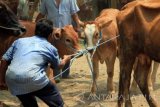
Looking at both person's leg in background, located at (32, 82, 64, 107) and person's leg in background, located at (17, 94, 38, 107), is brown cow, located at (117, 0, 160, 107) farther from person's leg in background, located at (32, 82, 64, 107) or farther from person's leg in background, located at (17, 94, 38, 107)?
person's leg in background, located at (17, 94, 38, 107)

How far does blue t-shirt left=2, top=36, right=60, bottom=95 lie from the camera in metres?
5.09

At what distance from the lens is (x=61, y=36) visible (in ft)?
24.4

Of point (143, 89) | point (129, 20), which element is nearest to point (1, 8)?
point (129, 20)

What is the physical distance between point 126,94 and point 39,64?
2.11 meters

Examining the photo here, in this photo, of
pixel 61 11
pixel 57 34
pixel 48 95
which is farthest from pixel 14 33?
pixel 48 95

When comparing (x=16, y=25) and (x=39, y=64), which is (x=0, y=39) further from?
(x=39, y=64)

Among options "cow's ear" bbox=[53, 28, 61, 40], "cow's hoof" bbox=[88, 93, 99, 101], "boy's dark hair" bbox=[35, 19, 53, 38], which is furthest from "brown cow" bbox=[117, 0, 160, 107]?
"boy's dark hair" bbox=[35, 19, 53, 38]

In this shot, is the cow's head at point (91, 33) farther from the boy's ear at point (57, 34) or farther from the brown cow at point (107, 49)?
the boy's ear at point (57, 34)

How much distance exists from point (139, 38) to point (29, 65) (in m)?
2.03

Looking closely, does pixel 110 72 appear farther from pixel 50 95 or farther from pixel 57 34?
pixel 50 95

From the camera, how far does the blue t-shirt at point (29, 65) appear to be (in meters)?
5.09

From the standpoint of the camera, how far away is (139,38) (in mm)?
6492

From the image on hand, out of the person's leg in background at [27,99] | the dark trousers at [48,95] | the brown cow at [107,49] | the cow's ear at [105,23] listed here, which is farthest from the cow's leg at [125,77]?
the person's leg in background at [27,99]

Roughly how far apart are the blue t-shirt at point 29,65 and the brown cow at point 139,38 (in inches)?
65.8
